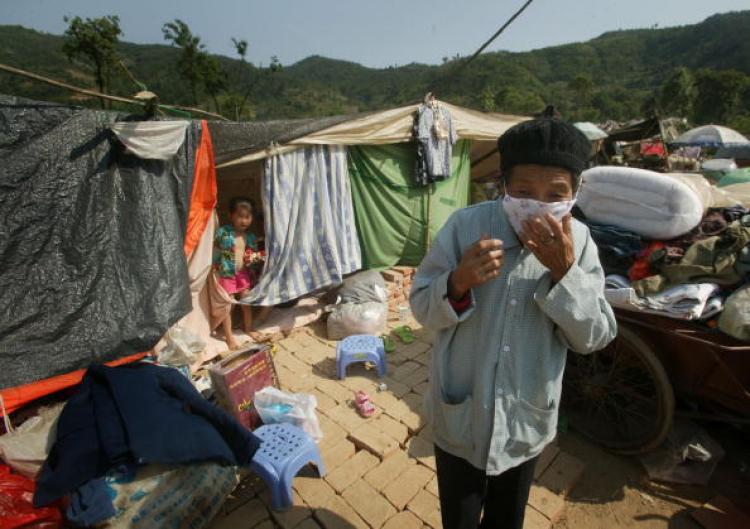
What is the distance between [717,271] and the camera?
224cm

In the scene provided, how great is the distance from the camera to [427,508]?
2.32m

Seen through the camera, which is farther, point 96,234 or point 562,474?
point 96,234

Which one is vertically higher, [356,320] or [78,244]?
[78,244]

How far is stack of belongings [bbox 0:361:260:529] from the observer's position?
1913 millimetres

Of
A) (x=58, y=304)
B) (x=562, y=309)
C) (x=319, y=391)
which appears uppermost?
(x=562, y=309)

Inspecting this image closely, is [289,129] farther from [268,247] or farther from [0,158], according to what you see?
[0,158]

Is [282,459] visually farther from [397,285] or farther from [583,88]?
[583,88]

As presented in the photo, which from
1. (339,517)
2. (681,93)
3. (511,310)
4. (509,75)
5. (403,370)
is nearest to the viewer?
(511,310)

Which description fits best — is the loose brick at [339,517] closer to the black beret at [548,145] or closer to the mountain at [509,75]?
the black beret at [548,145]

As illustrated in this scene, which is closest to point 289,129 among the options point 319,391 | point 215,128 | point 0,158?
point 215,128

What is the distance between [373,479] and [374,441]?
0.95 ft

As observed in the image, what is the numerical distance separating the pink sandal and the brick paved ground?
0.16 feet

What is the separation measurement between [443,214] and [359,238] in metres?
1.58

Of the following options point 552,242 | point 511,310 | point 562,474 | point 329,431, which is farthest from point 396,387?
point 552,242
